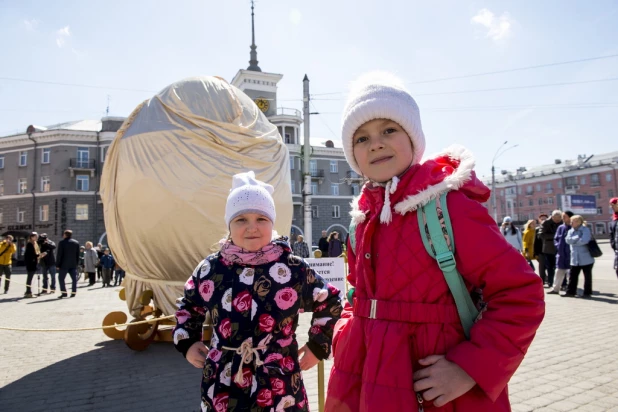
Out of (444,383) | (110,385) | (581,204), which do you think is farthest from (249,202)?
(581,204)

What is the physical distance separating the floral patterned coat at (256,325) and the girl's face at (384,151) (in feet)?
2.70

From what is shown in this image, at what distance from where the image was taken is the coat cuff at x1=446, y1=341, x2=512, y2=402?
119 cm

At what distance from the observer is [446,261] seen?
52.0 inches

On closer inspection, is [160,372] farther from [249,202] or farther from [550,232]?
[550,232]

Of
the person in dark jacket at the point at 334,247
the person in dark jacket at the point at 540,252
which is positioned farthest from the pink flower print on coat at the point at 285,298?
the person in dark jacket at the point at 334,247

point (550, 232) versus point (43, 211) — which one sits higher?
point (43, 211)

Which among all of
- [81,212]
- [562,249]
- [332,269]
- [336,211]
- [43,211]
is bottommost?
[562,249]

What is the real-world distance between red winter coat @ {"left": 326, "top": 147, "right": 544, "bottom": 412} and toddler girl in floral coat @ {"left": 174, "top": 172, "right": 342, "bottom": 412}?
48 cm

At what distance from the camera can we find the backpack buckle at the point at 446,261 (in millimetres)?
1314

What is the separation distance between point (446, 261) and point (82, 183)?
142 feet

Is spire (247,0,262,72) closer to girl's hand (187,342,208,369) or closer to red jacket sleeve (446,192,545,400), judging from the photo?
girl's hand (187,342,208,369)

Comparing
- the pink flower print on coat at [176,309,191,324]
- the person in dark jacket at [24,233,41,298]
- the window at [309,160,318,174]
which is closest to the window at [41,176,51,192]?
the window at [309,160,318,174]

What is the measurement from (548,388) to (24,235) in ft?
143

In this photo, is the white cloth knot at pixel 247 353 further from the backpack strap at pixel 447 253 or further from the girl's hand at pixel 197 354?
the backpack strap at pixel 447 253
